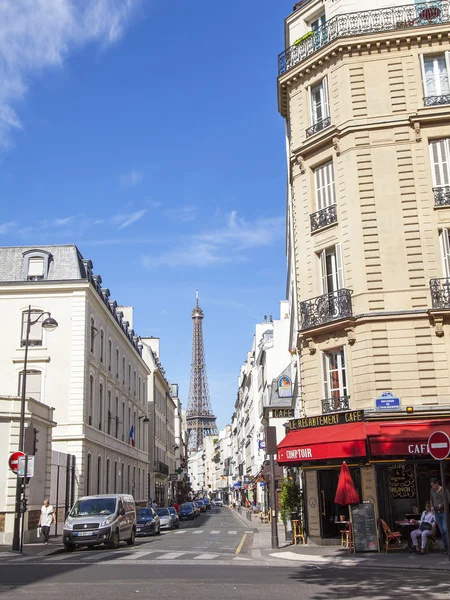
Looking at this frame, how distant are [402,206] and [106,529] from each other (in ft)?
45.1

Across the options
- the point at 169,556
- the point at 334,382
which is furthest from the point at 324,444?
→ the point at 169,556

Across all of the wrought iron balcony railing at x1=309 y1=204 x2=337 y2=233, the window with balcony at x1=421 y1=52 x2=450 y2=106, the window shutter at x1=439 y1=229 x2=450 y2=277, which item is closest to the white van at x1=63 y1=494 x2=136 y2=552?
the wrought iron balcony railing at x1=309 y1=204 x2=337 y2=233

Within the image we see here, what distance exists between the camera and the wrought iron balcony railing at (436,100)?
21984 mm

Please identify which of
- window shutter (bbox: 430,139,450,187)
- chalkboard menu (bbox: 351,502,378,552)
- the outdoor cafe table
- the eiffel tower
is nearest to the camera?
chalkboard menu (bbox: 351,502,378,552)

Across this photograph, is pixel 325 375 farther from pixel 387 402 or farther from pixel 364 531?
pixel 364 531

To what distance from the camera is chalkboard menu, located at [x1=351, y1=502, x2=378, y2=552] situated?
721 inches

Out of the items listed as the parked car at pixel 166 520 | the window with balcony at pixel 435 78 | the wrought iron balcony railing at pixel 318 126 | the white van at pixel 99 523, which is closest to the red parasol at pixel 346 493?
the white van at pixel 99 523

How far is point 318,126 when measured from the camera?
77.9ft

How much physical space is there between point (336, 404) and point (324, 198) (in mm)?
6929

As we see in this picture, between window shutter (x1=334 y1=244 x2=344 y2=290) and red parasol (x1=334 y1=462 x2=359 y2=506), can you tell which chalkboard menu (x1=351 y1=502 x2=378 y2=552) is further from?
window shutter (x1=334 y1=244 x2=344 y2=290)

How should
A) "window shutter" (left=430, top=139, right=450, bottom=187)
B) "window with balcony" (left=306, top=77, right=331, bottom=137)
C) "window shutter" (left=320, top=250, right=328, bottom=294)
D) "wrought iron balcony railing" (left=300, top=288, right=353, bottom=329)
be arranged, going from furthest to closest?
1. "window with balcony" (left=306, top=77, right=331, bottom=137)
2. "window shutter" (left=320, top=250, right=328, bottom=294)
3. "window shutter" (left=430, top=139, right=450, bottom=187)
4. "wrought iron balcony railing" (left=300, top=288, right=353, bottom=329)

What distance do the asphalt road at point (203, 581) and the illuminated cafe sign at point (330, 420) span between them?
508 cm

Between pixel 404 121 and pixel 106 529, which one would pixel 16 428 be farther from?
pixel 404 121

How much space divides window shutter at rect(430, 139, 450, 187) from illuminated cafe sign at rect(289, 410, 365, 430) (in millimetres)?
7580
